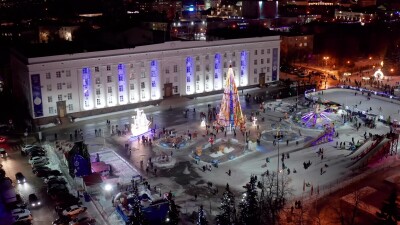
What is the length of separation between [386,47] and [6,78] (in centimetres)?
7678

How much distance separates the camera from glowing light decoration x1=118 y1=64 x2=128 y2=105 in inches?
2410

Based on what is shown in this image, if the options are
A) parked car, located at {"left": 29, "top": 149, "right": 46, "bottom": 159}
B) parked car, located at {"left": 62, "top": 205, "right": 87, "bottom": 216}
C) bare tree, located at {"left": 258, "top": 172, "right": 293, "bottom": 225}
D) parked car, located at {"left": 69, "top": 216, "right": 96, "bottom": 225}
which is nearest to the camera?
bare tree, located at {"left": 258, "top": 172, "right": 293, "bottom": 225}

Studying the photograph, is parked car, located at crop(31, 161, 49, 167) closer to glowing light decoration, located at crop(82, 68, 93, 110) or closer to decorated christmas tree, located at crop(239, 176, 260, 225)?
glowing light decoration, located at crop(82, 68, 93, 110)

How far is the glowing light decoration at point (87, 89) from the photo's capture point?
58806 millimetres

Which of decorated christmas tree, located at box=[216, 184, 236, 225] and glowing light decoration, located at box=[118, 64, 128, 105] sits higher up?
glowing light decoration, located at box=[118, 64, 128, 105]

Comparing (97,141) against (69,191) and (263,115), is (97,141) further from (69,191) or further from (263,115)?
(263,115)

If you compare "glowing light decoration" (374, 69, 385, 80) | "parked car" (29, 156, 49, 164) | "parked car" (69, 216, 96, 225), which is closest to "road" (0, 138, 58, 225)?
"parked car" (29, 156, 49, 164)

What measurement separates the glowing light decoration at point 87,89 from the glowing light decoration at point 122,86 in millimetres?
3808

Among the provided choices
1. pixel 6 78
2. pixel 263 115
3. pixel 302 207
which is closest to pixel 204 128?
pixel 263 115

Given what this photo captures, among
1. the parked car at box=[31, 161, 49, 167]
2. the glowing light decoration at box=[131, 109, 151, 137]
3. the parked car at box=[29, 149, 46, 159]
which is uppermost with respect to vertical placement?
the glowing light decoration at box=[131, 109, 151, 137]

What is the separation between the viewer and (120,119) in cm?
5819

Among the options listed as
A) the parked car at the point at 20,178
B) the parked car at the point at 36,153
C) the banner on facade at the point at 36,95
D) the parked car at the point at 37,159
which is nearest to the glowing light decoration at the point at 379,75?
the banner on facade at the point at 36,95

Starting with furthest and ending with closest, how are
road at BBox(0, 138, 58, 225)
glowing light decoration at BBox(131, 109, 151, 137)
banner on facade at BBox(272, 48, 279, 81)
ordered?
banner on facade at BBox(272, 48, 279, 81) → glowing light decoration at BBox(131, 109, 151, 137) → road at BBox(0, 138, 58, 225)

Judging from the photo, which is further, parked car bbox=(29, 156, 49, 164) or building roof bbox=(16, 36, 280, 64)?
building roof bbox=(16, 36, 280, 64)
